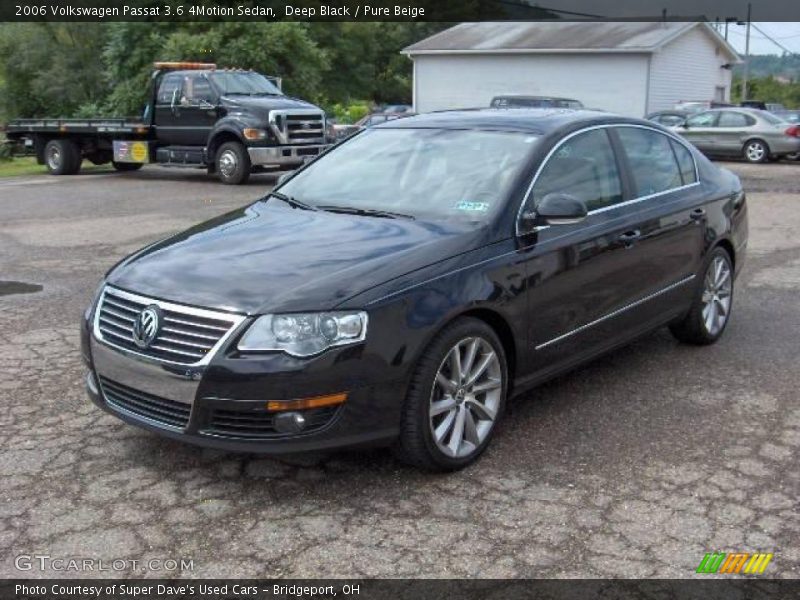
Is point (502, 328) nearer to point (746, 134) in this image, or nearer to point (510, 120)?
point (510, 120)

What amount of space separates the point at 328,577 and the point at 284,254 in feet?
5.03

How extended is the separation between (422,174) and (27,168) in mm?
23261

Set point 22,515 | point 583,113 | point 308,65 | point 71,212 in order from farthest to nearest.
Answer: point 308,65 → point 71,212 → point 583,113 → point 22,515

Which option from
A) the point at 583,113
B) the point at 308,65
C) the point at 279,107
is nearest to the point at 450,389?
the point at 583,113

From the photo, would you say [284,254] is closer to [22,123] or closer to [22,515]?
[22,515]

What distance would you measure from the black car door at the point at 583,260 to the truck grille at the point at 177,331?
1568mm

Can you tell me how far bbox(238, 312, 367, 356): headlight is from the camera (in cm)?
358

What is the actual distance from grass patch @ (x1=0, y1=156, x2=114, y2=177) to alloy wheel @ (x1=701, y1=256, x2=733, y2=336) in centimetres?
1900

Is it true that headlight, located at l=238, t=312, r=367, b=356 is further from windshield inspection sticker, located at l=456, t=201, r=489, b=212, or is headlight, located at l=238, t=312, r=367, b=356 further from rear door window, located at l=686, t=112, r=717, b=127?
rear door window, located at l=686, t=112, r=717, b=127

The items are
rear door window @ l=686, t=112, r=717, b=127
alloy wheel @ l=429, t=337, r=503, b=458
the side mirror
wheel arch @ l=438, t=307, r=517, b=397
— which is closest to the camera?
alloy wheel @ l=429, t=337, r=503, b=458

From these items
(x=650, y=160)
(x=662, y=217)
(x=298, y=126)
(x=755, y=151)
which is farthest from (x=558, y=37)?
(x=662, y=217)

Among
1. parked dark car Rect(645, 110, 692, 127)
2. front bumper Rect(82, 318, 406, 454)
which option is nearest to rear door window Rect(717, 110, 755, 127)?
parked dark car Rect(645, 110, 692, 127)

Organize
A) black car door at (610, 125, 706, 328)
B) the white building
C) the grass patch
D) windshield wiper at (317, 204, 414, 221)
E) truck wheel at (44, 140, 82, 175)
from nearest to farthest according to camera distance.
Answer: windshield wiper at (317, 204, 414, 221), black car door at (610, 125, 706, 328), truck wheel at (44, 140, 82, 175), the grass patch, the white building

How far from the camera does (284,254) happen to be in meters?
4.08
